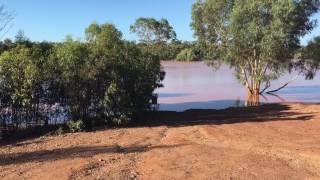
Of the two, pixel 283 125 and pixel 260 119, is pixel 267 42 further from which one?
pixel 283 125

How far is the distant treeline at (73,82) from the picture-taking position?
600 inches

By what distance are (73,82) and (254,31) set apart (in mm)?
13458

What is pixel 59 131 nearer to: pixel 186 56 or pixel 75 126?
pixel 75 126

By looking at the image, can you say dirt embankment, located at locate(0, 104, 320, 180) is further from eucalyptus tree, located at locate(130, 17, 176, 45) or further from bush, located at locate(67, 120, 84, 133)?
eucalyptus tree, located at locate(130, 17, 176, 45)

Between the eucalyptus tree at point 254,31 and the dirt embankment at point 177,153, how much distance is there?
9513 mm

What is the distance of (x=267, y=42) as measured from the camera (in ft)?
86.4

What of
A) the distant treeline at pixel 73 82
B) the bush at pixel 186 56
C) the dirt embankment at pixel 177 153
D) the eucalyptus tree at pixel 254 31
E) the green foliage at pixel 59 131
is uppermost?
the bush at pixel 186 56

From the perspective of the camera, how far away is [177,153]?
1161cm

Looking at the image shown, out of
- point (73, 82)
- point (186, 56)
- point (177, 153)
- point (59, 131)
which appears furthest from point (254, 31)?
point (186, 56)

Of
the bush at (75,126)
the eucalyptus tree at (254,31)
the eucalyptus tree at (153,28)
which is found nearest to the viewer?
the bush at (75,126)

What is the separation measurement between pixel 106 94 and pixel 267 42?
12.9 meters

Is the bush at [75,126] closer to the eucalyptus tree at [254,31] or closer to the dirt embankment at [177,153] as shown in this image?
the dirt embankment at [177,153]

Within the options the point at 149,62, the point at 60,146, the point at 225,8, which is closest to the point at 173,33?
the point at 225,8

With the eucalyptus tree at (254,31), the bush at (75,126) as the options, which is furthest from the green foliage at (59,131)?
the eucalyptus tree at (254,31)
